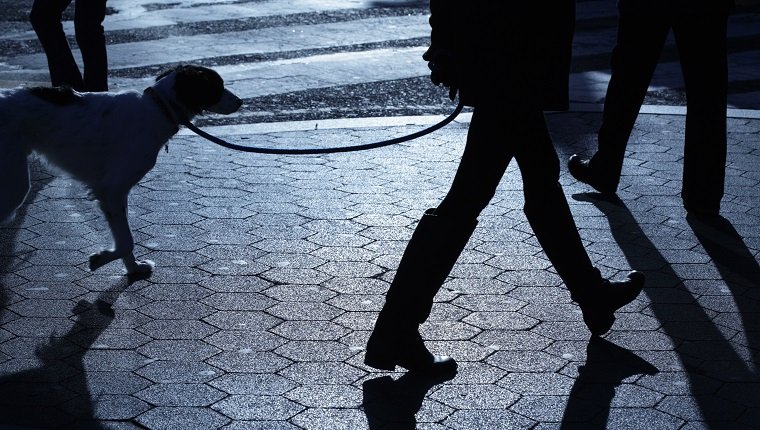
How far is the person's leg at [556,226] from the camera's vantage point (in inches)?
166

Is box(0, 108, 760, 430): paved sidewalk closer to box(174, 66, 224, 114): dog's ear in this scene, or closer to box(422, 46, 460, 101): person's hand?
box(174, 66, 224, 114): dog's ear

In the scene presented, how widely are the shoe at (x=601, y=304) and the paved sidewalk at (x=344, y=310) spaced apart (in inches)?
3.6

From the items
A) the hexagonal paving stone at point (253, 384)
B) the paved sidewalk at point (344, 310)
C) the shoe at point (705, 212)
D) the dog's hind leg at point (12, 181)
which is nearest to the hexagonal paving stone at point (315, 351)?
the paved sidewalk at point (344, 310)

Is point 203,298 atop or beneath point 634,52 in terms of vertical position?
beneath

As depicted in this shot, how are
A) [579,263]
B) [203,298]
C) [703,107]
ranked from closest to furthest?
[579,263]
[203,298]
[703,107]

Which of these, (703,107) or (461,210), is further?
(703,107)

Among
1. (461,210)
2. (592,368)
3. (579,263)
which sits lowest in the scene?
(592,368)

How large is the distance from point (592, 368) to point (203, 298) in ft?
5.75

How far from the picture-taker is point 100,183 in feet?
17.1

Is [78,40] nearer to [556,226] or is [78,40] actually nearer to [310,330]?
[310,330]

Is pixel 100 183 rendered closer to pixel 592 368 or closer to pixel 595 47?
pixel 592 368

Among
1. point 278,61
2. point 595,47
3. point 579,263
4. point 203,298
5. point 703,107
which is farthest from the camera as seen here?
point 595,47

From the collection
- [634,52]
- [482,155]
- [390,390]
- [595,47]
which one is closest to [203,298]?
[390,390]

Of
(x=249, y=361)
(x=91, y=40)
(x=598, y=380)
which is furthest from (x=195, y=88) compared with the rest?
(x=91, y=40)
